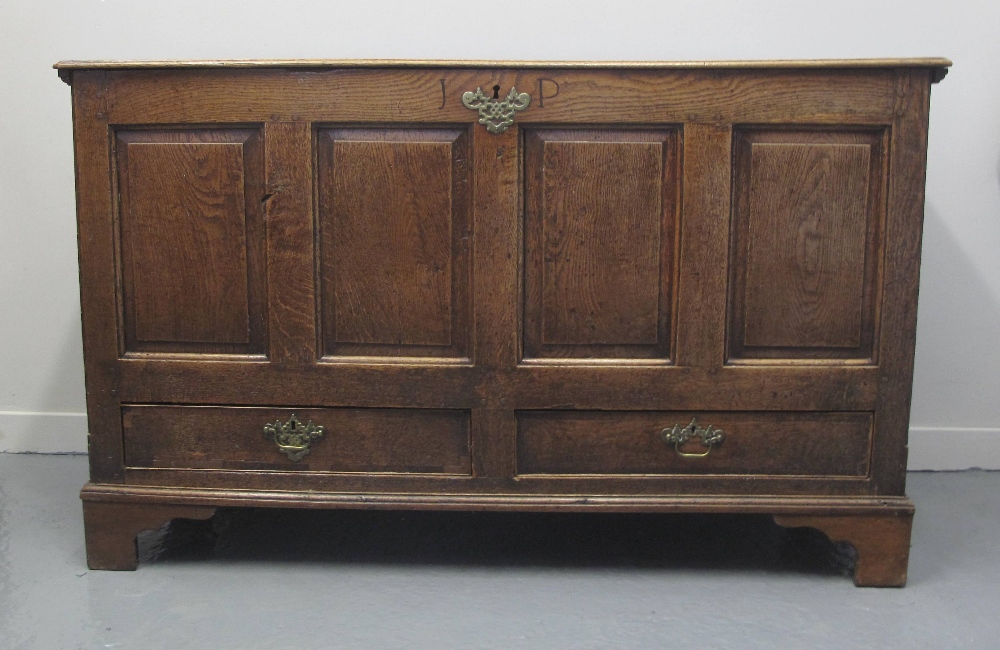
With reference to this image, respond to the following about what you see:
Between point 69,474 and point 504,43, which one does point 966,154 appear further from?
point 69,474

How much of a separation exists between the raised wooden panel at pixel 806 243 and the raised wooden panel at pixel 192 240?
3.68 feet

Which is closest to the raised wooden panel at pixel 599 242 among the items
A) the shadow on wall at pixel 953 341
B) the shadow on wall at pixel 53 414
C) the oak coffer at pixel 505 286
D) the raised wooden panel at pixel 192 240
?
the oak coffer at pixel 505 286

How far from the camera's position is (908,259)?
199 cm

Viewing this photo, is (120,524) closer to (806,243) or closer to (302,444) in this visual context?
(302,444)

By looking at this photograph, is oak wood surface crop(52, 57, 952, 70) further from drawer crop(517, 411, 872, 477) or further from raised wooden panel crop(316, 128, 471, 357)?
drawer crop(517, 411, 872, 477)

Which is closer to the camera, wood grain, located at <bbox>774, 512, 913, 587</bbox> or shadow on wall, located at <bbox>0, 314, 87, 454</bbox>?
wood grain, located at <bbox>774, 512, 913, 587</bbox>

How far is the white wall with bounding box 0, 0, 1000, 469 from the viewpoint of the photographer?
2.84 metres

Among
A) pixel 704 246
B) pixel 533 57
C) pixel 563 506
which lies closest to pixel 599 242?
pixel 704 246

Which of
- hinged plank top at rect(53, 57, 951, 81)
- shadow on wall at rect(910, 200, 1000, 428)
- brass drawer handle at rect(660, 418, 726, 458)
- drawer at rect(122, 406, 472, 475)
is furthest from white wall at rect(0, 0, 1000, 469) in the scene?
brass drawer handle at rect(660, 418, 726, 458)

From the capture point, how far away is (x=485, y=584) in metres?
2.08

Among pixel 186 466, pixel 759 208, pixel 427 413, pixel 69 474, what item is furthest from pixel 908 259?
pixel 69 474

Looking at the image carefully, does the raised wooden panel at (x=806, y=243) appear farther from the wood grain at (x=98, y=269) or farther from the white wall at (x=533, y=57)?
the wood grain at (x=98, y=269)

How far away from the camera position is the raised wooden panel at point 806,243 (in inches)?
78.2

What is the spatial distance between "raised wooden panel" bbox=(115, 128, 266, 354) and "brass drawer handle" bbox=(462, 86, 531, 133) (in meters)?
0.51
